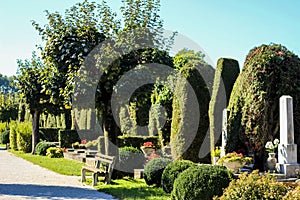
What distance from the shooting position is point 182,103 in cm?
1344

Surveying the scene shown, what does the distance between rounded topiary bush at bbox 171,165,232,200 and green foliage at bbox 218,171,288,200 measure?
4.51 feet

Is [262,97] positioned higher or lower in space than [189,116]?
higher

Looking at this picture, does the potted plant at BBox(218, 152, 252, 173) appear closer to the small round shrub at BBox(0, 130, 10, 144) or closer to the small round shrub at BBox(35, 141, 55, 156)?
the small round shrub at BBox(35, 141, 55, 156)

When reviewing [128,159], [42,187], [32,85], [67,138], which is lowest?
[42,187]

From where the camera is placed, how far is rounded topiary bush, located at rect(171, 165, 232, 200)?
8.00 meters

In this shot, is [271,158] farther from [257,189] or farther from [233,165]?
[257,189]

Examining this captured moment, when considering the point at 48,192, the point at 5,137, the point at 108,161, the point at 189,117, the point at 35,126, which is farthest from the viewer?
the point at 5,137

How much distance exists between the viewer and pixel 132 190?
10.7 m

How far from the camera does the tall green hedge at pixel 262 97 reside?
12.3 metres

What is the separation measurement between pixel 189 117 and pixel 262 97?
7.99 feet

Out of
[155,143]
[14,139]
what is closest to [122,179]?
[155,143]

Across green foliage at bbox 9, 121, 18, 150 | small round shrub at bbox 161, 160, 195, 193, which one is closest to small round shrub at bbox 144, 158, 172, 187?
small round shrub at bbox 161, 160, 195, 193

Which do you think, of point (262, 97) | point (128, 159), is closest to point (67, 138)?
point (128, 159)

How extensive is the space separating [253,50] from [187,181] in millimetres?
Answer: 6545
